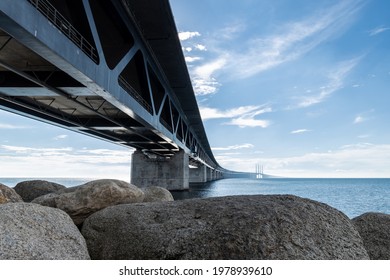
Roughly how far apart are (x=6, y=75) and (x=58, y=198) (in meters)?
12.2

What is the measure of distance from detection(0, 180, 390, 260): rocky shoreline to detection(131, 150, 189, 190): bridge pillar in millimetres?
41098

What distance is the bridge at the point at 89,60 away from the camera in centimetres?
1092

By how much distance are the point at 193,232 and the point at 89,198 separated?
14.4ft

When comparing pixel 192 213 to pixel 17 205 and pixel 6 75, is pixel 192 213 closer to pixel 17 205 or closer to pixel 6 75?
pixel 17 205

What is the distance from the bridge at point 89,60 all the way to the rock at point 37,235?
6834 mm

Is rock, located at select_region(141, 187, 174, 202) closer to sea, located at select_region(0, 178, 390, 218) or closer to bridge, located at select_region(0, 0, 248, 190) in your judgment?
bridge, located at select_region(0, 0, 248, 190)

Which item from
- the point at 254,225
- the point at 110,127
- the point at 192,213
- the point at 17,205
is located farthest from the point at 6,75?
the point at 254,225

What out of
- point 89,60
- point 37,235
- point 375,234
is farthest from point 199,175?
point 37,235

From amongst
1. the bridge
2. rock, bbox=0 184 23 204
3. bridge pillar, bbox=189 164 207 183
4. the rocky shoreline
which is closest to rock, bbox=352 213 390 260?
the rocky shoreline

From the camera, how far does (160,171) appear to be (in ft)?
158

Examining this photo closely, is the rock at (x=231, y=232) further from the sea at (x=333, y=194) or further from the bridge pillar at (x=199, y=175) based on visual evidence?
the bridge pillar at (x=199, y=175)

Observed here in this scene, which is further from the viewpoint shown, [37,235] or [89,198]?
[89,198]

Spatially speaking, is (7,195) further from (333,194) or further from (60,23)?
(333,194)

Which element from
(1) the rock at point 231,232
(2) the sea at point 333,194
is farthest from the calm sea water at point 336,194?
(1) the rock at point 231,232
